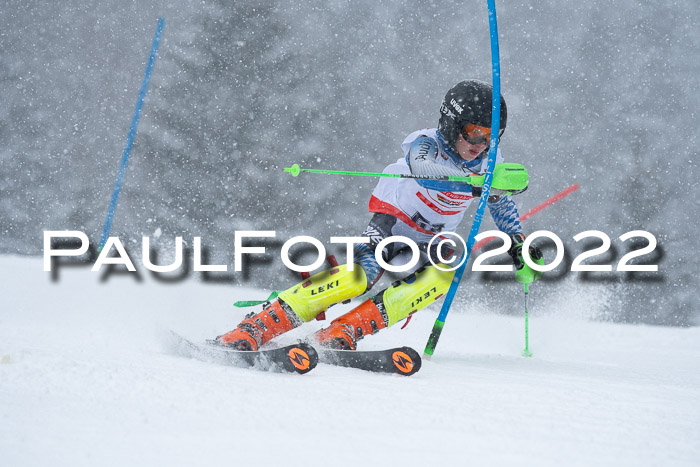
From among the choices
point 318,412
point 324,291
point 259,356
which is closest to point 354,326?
point 324,291

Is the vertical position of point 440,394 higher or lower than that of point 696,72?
lower

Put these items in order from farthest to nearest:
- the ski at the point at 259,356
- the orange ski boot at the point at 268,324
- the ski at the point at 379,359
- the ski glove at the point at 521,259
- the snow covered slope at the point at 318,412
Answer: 1. the ski glove at the point at 521,259
2. the orange ski boot at the point at 268,324
3. the ski at the point at 379,359
4. the ski at the point at 259,356
5. the snow covered slope at the point at 318,412

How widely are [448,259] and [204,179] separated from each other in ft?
25.7

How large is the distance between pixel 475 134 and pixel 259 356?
1.34m

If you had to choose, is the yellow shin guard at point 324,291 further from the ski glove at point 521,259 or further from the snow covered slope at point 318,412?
the ski glove at point 521,259

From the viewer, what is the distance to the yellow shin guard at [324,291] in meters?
2.63

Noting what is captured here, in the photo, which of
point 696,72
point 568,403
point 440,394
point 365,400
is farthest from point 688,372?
point 696,72

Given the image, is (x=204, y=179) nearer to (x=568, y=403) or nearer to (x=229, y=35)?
(x=229, y=35)

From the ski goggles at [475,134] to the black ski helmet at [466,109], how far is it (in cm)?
2

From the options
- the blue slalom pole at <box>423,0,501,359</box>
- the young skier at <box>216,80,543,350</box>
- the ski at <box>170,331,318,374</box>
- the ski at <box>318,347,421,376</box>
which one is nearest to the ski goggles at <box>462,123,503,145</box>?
the young skier at <box>216,80,543,350</box>

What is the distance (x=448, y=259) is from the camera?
293 cm

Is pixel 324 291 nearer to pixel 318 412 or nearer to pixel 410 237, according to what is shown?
pixel 410 237

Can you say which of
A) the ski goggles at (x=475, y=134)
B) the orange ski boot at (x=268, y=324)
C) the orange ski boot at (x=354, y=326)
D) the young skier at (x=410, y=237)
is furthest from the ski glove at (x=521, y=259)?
the orange ski boot at (x=268, y=324)

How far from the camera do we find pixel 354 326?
2.68 meters
